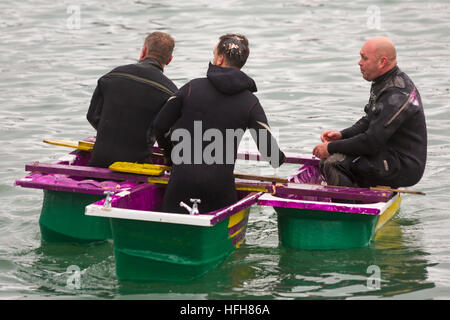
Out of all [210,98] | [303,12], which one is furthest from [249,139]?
[303,12]

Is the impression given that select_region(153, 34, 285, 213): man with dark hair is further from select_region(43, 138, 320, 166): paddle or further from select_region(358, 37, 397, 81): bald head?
select_region(43, 138, 320, 166): paddle

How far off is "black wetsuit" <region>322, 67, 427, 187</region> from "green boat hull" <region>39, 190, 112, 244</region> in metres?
1.96

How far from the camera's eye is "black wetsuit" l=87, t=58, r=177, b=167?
7578 millimetres

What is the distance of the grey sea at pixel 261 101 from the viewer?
6863mm

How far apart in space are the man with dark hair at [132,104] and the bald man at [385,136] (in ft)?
4.99

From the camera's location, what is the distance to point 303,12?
61.4 feet

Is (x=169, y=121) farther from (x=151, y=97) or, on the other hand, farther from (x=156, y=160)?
(x=156, y=160)

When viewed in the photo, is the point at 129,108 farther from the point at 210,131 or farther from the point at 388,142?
the point at 388,142

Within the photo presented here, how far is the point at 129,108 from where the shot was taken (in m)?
7.59

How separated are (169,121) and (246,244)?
1.39 m

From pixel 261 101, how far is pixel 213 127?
664 cm

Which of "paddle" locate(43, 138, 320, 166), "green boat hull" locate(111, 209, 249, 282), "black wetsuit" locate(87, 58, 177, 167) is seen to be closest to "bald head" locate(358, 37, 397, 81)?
"paddle" locate(43, 138, 320, 166)

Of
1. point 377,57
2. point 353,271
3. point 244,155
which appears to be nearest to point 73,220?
point 244,155

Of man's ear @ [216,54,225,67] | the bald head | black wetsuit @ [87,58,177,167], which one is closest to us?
man's ear @ [216,54,225,67]
